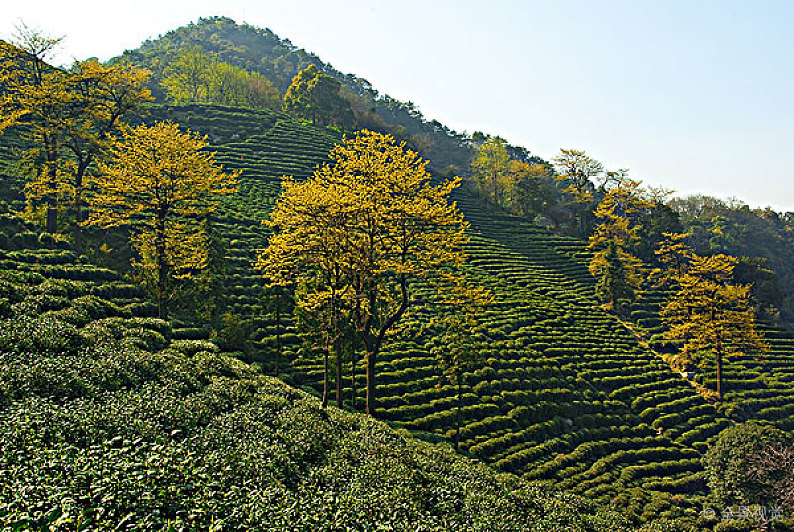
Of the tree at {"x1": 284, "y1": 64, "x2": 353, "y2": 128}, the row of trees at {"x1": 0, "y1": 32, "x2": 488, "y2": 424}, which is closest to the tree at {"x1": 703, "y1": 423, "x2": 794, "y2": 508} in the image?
the row of trees at {"x1": 0, "y1": 32, "x2": 488, "y2": 424}

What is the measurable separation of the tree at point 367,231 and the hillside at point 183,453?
6646mm

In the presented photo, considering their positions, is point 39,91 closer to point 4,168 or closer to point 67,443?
point 4,168

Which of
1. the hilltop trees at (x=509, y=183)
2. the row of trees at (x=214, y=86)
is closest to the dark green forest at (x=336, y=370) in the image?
the hilltop trees at (x=509, y=183)

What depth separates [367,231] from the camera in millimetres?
21625

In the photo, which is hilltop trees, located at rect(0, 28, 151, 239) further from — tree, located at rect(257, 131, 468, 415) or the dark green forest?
tree, located at rect(257, 131, 468, 415)

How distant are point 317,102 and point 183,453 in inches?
3017

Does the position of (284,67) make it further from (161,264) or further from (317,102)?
(161,264)

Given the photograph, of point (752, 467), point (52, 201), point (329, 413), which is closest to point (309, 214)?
point (329, 413)

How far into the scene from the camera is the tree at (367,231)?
21.0 meters

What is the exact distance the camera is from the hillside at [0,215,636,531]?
17.1ft

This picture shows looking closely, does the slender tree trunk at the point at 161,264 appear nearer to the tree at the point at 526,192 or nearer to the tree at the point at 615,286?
the tree at the point at 615,286

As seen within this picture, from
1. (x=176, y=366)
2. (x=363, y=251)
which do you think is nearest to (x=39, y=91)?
(x=363, y=251)

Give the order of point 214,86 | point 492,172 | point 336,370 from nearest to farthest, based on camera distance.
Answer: point 336,370, point 492,172, point 214,86

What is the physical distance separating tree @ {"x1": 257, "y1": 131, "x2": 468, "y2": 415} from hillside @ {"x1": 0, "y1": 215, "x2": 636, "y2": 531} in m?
Result: 6.65
